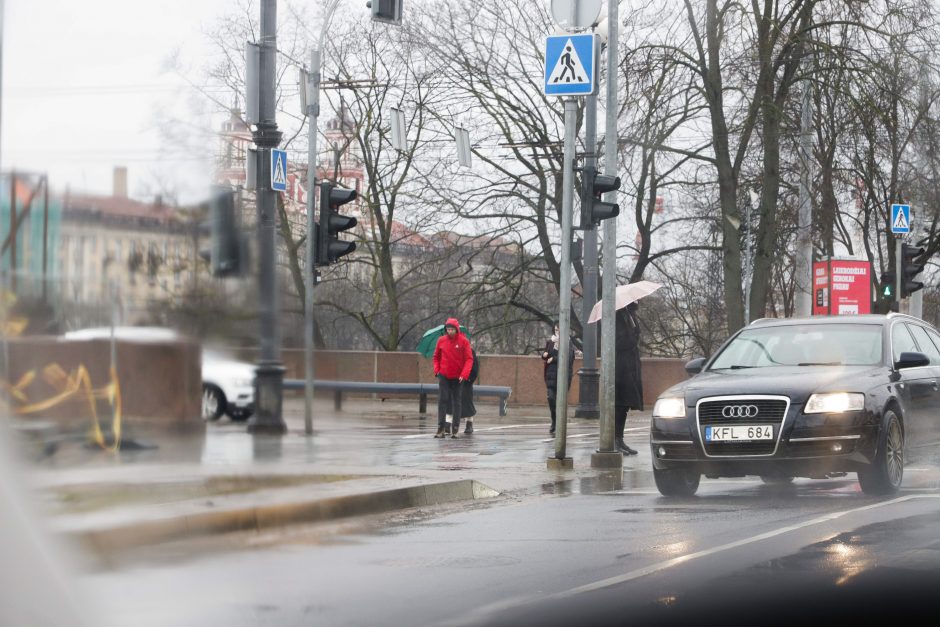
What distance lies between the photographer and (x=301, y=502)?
2.59 metres

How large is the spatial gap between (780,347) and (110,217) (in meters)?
10.0

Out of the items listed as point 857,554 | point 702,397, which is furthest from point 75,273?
point 702,397

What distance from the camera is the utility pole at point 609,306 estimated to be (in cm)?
1332

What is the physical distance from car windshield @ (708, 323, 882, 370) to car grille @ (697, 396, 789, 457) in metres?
1.02

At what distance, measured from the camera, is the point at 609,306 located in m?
13.7

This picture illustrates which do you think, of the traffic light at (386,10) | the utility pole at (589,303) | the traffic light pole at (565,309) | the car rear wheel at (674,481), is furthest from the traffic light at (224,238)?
the utility pole at (589,303)

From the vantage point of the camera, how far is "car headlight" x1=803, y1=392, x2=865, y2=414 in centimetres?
982

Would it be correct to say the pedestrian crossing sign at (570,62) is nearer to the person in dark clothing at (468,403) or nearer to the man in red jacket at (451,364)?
the man in red jacket at (451,364)

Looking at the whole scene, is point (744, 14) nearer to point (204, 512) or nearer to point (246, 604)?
point (246, 604)

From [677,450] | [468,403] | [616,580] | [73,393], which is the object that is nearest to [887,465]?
[677,450]

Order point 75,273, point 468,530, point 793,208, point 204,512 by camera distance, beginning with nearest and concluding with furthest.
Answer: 1. point 75,273
2. point 204,512
3. point 468,530
4. point 793,208

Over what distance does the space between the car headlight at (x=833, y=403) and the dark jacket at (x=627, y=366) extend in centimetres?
479

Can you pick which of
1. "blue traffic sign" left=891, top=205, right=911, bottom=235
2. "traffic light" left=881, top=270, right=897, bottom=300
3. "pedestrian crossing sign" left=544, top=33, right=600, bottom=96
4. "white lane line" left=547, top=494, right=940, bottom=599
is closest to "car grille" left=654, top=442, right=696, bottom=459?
"white lane line" left=547, top=494, right=940, bottom=599

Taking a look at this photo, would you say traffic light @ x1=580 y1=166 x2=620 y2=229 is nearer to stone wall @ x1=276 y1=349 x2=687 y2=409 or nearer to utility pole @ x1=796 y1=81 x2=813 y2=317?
utility pole @ x1=796 y1=81 x2=813 y2=317
